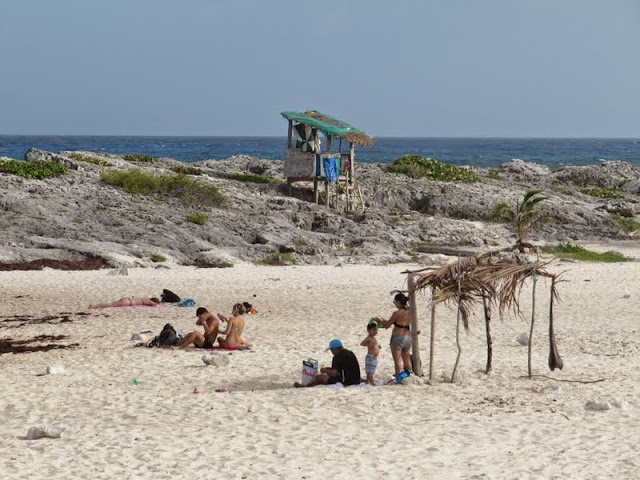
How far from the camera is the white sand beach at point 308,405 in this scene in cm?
1071

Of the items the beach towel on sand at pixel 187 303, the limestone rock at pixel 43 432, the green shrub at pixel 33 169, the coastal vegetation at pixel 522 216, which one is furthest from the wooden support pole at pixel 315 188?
the limestone rock at pixel 43 432

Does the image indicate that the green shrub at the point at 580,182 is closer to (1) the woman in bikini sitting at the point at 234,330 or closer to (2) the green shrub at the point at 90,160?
(2) the green shrub at the point at 90,160

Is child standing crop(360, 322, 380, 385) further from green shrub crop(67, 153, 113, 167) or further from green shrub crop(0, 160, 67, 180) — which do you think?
green shrub crop(67, 153, 113, 167)

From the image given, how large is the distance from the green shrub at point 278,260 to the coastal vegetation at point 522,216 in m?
7.45

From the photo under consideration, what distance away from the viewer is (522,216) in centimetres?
3394

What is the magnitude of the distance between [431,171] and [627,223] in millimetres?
11076

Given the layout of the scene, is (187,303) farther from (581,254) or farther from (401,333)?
(581,254)

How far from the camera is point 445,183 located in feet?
147

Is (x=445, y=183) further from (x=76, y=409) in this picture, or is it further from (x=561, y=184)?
(x=76, y=409)

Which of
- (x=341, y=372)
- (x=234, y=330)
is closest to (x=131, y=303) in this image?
(x=234, y=330)

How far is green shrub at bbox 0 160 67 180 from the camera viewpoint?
35.9m

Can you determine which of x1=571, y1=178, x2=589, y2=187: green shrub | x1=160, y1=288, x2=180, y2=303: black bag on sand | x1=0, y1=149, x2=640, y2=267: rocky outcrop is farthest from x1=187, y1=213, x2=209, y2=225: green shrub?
x1=571, y1=178, x2=589, y2=187: green shrub

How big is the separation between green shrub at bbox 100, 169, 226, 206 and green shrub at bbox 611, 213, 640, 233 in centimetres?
1675

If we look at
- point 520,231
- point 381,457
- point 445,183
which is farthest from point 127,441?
point 445,183
